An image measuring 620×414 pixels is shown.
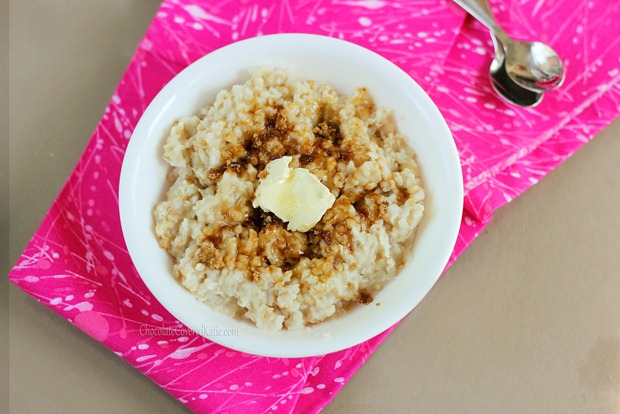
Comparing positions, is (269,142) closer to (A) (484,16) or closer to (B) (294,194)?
(B) (294,194)

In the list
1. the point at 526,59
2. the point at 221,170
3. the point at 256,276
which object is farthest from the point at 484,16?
the point at 256,276

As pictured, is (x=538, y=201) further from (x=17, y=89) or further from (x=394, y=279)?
(x=17, y=89)

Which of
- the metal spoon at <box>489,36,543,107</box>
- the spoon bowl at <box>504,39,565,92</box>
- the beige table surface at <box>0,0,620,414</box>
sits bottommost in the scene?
the beige table surface at <box>0,0,620,414</box>

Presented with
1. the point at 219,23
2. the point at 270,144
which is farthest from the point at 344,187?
the point at 219,23

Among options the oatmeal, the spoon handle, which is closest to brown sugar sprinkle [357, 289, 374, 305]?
the oatmeal

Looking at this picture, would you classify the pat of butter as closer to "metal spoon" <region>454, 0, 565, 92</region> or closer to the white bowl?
→ the white bowl

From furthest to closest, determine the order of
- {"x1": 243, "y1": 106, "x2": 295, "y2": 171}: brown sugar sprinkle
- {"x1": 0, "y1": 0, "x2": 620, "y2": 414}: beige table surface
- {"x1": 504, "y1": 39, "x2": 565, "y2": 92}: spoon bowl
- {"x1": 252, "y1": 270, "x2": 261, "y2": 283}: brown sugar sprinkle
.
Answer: {"x1": 504, "y1": 39, "x2": 565, "y2": 92}: spoon bowl
{"x1": 0, "y1": 0, "x2": 620, "y2": 414}: beige table surface
{"x1": 243, "y1": 106, "x2": 295, "y2": 171}: brown sugar sprinkle
{"x1": 252, "y1": 270, "x2": 261, "y2": 283}: brown sugar sprinkle

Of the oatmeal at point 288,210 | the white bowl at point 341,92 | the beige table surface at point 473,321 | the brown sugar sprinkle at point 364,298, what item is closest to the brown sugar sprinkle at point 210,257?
the oatmeal at point 288,210
